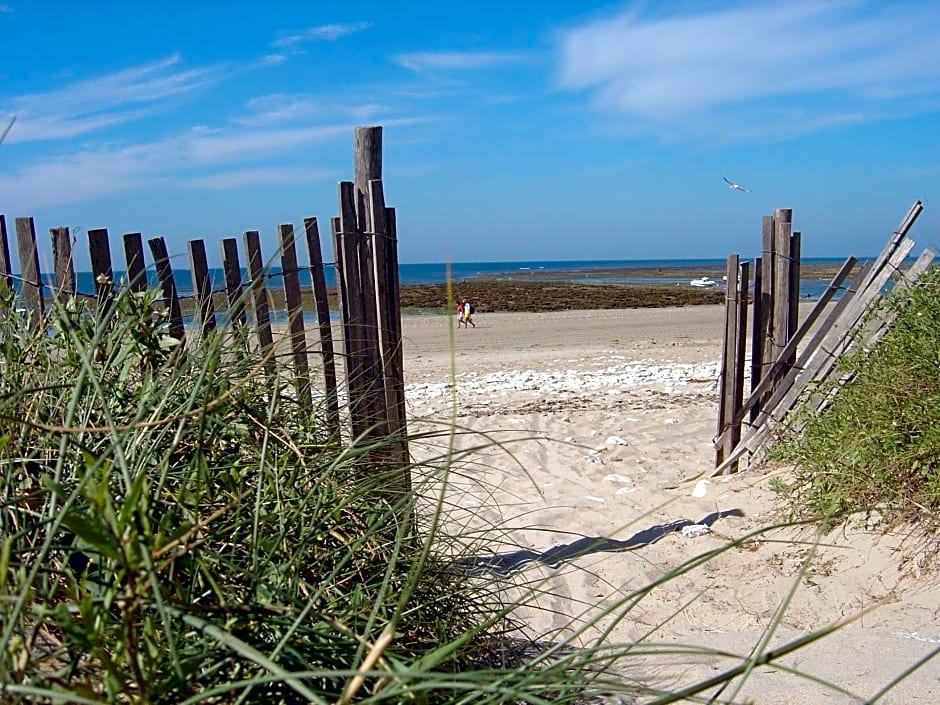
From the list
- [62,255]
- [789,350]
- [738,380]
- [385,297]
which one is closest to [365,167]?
[385,297]

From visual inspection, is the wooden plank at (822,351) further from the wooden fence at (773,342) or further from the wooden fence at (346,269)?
the wooden fence at (346,269)

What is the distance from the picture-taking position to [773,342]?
17.8 feet

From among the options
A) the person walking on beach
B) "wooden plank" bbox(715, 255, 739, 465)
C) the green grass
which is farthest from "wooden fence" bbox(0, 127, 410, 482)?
the person walking on beach

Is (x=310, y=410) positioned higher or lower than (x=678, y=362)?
higher

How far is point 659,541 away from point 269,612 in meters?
3.39

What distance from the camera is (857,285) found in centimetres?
502

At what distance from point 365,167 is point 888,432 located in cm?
266

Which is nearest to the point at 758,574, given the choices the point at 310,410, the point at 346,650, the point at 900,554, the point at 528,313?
the point at 900,554

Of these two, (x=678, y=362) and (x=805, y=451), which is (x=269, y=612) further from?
(x=678, y=362)

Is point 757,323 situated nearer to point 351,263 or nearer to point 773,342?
point 773,342

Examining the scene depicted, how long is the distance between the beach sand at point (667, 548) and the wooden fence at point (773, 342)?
0.34 meters

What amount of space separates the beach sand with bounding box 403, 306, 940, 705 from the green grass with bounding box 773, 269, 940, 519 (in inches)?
6.0

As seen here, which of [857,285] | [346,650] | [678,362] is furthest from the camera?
[678,362]

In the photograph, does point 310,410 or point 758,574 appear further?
point 758,574
